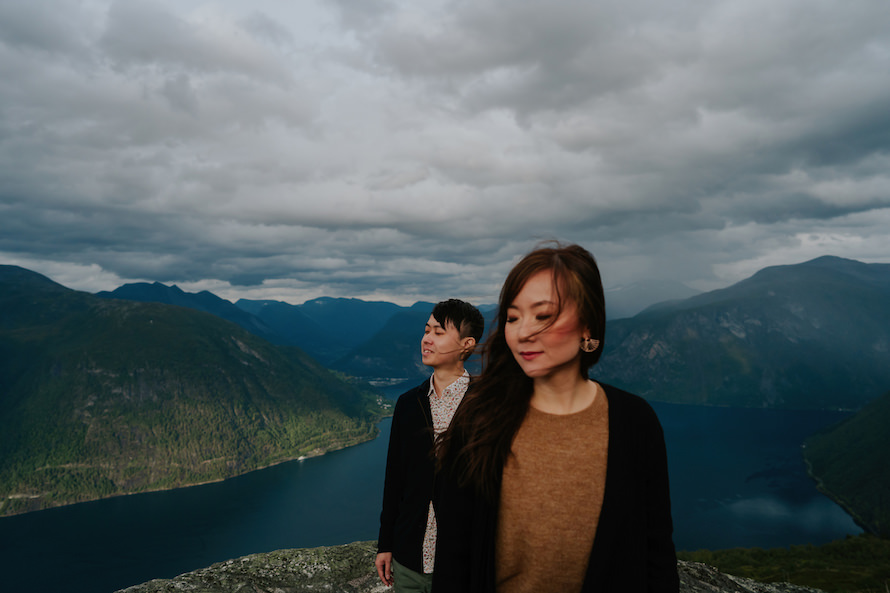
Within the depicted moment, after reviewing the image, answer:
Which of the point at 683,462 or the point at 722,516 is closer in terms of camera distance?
the point at 722,516

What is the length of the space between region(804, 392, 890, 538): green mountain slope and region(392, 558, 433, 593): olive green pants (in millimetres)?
153392

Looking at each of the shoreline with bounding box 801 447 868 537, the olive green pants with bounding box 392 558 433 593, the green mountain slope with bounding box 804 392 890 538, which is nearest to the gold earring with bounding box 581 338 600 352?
the olive green pants with bounding box 392 558 433 593

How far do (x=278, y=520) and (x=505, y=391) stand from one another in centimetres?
14370

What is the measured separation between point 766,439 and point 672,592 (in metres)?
238

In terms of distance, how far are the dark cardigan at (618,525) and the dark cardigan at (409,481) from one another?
168 centimetres

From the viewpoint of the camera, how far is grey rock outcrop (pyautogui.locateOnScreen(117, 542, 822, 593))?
6.80 meters

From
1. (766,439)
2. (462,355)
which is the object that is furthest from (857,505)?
(462,355)

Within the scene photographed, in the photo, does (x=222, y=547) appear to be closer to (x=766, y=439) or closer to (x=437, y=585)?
(x=437, y=585)

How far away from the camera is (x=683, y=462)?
160m

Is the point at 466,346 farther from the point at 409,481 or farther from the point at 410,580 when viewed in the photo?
the point at 410,580

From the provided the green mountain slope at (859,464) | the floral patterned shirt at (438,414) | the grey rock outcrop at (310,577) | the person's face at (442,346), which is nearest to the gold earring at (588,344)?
the floral patterned shirt at (438,414)

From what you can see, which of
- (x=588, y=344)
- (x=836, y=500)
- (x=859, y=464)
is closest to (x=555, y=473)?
(x=588, y=344)

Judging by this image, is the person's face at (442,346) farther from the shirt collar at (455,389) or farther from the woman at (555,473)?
the woman at (555,473)

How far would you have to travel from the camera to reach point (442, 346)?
200 inches
